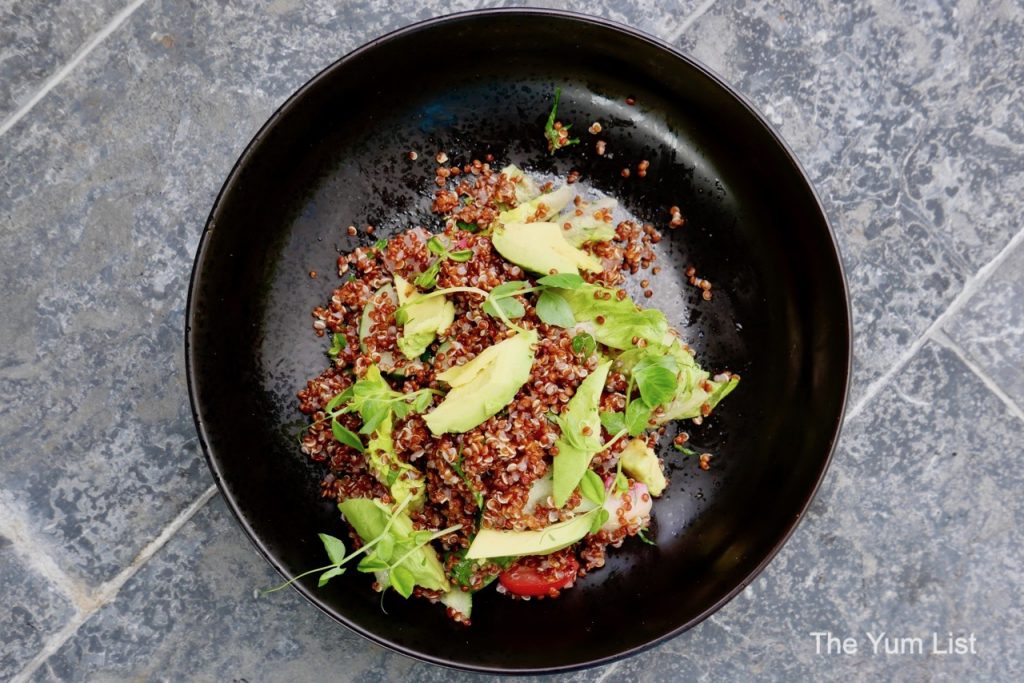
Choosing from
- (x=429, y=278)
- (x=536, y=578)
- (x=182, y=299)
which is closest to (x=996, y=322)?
(x=536, y=578)

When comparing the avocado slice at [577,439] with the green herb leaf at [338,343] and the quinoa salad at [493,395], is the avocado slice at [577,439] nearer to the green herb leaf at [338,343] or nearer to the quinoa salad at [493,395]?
the quinoa salad at [493,395]

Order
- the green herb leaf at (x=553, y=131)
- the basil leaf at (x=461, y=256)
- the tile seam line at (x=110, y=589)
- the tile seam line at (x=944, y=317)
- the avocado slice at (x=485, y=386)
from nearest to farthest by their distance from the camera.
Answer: the avocado slice at (x=485, y=386)
the basil leaf at (x=461, y=256)
the green herb leaf at (x=553, y=131)
the tile seam line at (x=110, y=589)
the tile seam line at (x=944, y=317)

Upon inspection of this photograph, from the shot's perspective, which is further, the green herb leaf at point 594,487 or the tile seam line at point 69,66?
the tile seam line at point 69,66

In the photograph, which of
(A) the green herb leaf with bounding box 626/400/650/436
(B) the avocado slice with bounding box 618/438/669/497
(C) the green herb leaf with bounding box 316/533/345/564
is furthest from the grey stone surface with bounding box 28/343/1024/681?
(A) the green herb leaf with bounding box 626/400/650/436

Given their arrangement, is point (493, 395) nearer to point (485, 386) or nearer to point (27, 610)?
point (485, 386)

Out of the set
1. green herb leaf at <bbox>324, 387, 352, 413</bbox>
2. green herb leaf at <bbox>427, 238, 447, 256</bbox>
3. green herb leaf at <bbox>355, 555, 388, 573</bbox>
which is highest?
green herb leaf at <bbox>427, 238, 447, 256</bbox>

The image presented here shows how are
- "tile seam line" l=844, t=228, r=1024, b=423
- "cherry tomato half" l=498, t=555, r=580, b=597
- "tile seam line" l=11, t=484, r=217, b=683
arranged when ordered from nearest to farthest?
"cherry tomato half" l=498, t=555, r=580, b=597 < "tile seam line" l=11, t=484, r=217, b=683 < "tile seam line" l=844, t=228, r=1024, b=423

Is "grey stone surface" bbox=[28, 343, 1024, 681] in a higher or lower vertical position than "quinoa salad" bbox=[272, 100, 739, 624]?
lower

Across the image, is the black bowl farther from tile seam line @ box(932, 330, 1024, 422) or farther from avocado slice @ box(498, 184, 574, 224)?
tile seam line @ box(932, 330, 1024, 422)

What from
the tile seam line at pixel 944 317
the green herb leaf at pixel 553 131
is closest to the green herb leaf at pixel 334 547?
the green herb leaf at pixel 553 131
